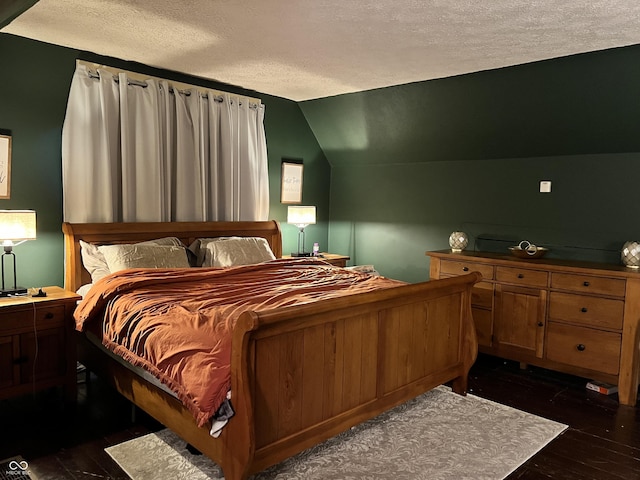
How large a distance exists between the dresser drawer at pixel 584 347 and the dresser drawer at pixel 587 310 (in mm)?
59

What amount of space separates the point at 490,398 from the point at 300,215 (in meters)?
2.53

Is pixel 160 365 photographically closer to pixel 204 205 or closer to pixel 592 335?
pixel 204 205

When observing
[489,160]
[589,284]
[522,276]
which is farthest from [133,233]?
[589,284]

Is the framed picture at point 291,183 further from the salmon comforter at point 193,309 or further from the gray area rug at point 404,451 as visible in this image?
the gray area rug at point 404,451

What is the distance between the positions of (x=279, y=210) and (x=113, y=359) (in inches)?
106

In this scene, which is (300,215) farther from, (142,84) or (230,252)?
(142,84)

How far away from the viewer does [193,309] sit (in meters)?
2.68

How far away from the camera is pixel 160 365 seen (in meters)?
2.35

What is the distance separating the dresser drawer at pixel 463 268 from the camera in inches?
161

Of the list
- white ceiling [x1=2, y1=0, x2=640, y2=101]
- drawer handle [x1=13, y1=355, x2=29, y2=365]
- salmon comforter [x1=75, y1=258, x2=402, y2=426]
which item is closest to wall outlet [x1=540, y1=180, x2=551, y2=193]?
white ceiling [x1=2, y1=0, x2=640, y2=101]

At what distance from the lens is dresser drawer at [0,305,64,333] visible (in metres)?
2.86

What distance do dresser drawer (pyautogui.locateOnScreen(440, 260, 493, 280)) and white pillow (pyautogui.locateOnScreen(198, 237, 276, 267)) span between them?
A: 5.05 ft

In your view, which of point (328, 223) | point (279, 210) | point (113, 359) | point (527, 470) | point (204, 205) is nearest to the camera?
point (527, 470)

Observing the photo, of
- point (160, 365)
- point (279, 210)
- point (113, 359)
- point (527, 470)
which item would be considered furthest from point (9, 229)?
point (527, 470)
